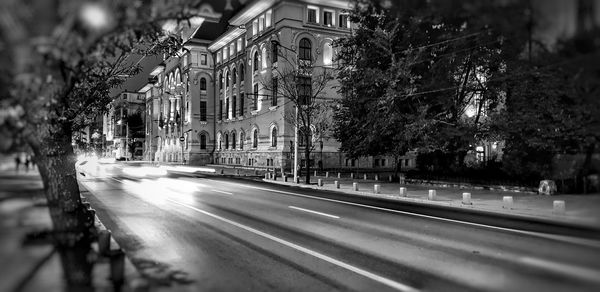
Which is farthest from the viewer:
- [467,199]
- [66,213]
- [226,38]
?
[226,38]

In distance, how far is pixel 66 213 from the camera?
7879 millimetres

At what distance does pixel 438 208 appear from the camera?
53.2 feet

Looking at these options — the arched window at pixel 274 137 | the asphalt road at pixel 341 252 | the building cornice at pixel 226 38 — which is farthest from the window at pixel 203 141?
the asphalt road at pixel 341 252

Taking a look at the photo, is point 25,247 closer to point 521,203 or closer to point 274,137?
point 521,203

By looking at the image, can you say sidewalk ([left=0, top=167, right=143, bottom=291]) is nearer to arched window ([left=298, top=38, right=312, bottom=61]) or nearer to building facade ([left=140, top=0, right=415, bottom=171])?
building facade ([left=140, top=0, right=415, bottom=171])

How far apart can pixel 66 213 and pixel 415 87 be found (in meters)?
20.2

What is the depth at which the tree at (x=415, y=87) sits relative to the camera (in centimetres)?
2275

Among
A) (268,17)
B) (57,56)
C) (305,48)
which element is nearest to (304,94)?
(305,48)

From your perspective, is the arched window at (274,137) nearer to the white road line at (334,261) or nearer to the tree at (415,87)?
the tree at (415,87)

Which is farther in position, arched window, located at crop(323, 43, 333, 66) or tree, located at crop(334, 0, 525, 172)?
arched window, located at crop(323, 43, 333, 66)

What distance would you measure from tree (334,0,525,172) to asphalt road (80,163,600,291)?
36.6ft

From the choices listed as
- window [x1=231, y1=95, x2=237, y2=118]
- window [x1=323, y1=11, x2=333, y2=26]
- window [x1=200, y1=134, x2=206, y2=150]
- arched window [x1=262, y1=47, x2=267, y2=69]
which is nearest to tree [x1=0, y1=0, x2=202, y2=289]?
arched window [x1=262, y1=47, x2=267, y2=69]

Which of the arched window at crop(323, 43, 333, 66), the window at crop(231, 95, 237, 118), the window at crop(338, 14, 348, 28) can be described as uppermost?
the window at crop(338, 14, 348, 28)

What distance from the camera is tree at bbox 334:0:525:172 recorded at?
2275 cm
